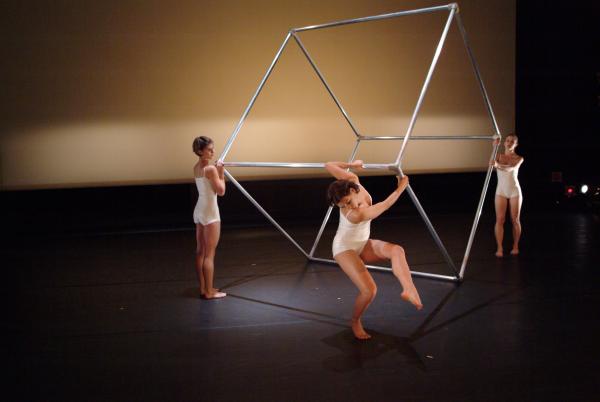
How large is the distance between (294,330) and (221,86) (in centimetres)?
472

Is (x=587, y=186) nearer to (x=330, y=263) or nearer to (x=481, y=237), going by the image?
(x=481, y=237)

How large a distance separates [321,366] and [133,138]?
524 centimetres

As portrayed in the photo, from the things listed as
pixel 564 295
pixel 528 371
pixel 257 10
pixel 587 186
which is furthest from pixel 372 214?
pixel 587 186

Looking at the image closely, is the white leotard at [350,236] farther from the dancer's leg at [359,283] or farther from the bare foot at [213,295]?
the bare foot at [213,295]

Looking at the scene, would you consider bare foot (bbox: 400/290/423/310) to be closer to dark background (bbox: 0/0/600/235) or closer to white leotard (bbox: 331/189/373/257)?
white leotard (bbox: 331/189/373/257)

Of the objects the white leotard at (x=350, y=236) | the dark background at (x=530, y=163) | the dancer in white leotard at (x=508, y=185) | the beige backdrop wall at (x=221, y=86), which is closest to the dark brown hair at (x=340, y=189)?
the white leotard at (x=350, y=236)

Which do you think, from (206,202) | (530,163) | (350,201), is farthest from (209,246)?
(530,163)

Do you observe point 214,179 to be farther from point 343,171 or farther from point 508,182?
point 508,182

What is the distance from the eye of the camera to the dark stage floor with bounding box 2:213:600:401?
2715mm

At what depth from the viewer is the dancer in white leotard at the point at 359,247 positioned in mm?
3260

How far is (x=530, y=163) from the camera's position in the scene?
28.3ft

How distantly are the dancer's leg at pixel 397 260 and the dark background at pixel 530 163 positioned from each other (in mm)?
4587

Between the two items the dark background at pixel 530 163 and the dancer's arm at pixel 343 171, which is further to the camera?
the dark background at pixel 530 163

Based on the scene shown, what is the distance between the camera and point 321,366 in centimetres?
295
